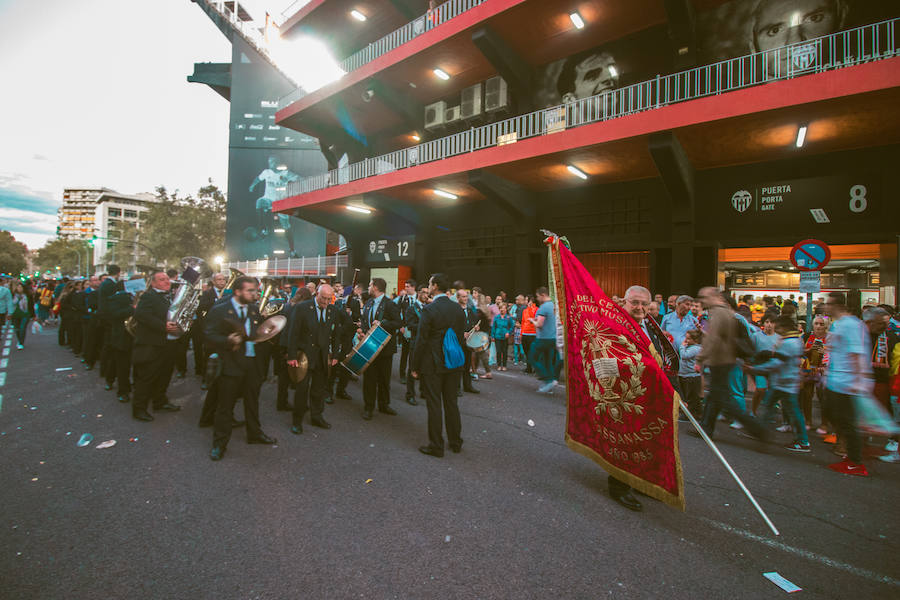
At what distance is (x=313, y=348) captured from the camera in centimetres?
553

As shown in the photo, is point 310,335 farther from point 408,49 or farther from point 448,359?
point 408,49

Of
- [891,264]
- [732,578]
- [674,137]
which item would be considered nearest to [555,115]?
[674,137]

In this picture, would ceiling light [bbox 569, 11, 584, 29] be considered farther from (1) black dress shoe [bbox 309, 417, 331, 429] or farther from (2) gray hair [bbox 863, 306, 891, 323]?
(1) black dress shoe [bbox 309, 417, 331, 429]

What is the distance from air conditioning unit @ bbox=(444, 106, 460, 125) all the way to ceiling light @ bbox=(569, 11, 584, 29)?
584cm

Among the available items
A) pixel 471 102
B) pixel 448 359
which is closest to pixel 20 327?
pixel 448 359

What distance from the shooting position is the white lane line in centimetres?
271

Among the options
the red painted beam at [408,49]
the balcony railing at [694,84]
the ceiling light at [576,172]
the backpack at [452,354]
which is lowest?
the backpack at [452,354]

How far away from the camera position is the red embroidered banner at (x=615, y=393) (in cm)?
328

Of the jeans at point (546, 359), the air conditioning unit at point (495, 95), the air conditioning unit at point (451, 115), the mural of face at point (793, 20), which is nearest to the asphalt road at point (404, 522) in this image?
the jeans at point (546, 359)

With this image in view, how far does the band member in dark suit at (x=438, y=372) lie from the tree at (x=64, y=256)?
4189 inches

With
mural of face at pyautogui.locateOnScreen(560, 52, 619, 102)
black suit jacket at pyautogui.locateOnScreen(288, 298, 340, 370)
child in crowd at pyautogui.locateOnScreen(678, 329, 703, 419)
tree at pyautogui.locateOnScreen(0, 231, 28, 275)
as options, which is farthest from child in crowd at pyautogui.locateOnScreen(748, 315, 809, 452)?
tree at pyautogui.locateOnScreen(0, 231, 28, 275)

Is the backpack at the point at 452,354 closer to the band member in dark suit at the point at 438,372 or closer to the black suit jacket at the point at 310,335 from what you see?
the band member in dark suit at the point at 438,372

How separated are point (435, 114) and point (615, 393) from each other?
17.0 m

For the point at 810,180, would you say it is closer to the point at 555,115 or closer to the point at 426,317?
the point at 555,115
